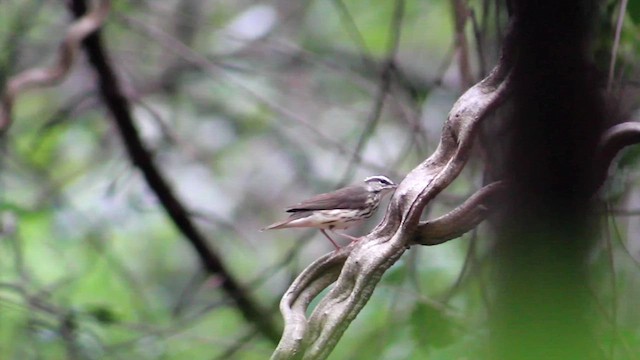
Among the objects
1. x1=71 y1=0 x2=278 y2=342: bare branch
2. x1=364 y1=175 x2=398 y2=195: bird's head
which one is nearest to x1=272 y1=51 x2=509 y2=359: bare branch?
x1=364 y1=175 x2=398 y2=195: bird's head

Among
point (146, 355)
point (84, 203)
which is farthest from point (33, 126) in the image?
point (146, 355)

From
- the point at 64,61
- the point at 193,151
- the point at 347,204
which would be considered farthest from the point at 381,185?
the point at 193,151

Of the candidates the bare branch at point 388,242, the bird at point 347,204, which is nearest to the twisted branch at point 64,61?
the bird at point 347,204

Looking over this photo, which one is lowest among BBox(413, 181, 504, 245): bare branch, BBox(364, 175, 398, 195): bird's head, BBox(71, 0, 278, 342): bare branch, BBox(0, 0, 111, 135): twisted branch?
BBox(413, 181, 504, 245): bare branch

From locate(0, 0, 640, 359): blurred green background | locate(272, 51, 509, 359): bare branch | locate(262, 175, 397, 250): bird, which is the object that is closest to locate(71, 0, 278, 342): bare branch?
locate(0, 0, 640, 359): blurred green background

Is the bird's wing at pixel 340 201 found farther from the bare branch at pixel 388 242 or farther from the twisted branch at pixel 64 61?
the bare branch at pixel 388 242

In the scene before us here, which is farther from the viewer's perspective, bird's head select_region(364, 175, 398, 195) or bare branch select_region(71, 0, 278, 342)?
bare branch select_region(71, 0, 278, 342)

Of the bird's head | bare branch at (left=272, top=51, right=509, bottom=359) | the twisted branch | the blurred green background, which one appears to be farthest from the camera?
the blurred green background

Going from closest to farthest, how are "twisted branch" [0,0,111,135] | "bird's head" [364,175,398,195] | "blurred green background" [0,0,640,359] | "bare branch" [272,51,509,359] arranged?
"bare branch" [272,51,509,359]
"bird's head" [364,175,398,195]
"twisted branch" [0,0,111,135]
"blurred green background" [0,0,640,359]

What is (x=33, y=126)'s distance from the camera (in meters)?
3.55

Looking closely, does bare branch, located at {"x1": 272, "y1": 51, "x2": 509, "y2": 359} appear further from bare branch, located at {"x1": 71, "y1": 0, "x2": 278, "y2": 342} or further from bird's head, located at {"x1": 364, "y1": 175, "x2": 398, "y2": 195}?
bare branch, located at {"x1": 71, "y1": 0, "x2": 278, "y2": 342}

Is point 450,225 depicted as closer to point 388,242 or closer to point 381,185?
point 388,242

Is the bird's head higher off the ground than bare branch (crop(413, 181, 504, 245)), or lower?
higher

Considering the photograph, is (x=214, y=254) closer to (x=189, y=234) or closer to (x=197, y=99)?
(x=189, y=234)
